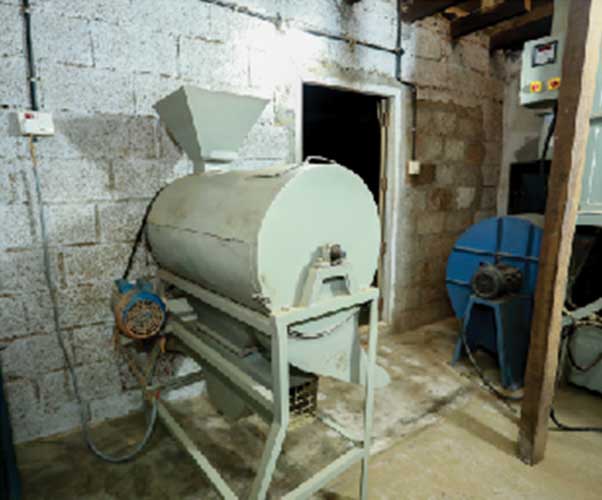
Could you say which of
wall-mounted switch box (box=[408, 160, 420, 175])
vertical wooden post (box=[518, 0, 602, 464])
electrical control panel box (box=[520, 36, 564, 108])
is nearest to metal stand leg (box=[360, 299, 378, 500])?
vertical wooden post (box=[518, 0, 602, 464])

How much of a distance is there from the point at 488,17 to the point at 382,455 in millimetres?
3570

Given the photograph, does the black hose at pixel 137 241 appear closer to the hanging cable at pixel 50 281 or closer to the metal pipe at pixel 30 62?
the hanging cable at pixel 50 281

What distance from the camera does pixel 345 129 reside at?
5.57 metres

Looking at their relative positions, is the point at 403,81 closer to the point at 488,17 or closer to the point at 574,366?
the point at 488,17

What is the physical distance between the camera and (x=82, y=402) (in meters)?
2.30

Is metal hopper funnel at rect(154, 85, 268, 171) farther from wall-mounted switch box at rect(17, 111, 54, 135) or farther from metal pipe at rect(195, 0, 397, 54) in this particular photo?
metal pipe at rect(195, 0, 397, 54)

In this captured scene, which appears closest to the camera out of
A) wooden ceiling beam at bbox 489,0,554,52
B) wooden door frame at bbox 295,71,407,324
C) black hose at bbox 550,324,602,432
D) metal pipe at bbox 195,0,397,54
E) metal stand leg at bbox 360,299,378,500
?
metal stand leg at bbox 360,299,378,500

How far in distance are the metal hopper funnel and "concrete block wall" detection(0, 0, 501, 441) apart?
35 centimetres

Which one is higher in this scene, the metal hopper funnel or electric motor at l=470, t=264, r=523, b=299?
the metal hopper funnel

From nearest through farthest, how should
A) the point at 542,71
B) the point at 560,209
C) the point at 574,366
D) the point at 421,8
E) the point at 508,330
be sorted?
the point at 560,209
the point at 542,71
the point at 574,366
the point at 508,330
the point at 421,8

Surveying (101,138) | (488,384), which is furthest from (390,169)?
(101,138)

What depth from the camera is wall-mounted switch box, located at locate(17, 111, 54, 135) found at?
1961mm

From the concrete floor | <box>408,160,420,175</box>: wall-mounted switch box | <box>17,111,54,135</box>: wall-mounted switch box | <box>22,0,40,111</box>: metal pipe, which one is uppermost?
<box>22,0,40,111</box>: metal pipe

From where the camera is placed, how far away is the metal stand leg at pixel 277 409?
135 centimetres
